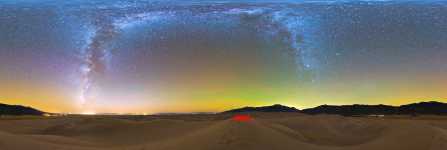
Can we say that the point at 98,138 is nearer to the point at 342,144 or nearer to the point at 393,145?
the point at 342,144

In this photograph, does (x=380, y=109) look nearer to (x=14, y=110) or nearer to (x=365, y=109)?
(x=365, y=109)

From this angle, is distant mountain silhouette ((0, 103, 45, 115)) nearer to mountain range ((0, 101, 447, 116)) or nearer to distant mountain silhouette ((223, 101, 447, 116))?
mountain range ((0, 101, 447, 116))

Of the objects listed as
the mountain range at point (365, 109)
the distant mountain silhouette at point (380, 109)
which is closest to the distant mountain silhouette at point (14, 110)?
the mountain range at point (365, 109)

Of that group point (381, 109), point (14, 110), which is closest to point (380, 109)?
point (381, 109)

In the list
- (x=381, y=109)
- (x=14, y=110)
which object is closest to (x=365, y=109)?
(x=381, y=109)

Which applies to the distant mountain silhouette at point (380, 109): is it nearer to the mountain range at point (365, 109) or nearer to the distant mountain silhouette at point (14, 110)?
the mountain range at point (365, 109)

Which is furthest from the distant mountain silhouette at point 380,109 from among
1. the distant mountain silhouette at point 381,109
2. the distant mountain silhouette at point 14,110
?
the distant mountain silhouette at point 14,110

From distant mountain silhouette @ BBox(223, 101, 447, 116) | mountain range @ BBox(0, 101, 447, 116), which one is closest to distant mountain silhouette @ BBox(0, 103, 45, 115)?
mountain range @ BBox(0, 101, 447, 116)

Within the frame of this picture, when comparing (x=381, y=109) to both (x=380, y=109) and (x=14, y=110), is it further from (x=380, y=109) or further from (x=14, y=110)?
(x=14, y=110)

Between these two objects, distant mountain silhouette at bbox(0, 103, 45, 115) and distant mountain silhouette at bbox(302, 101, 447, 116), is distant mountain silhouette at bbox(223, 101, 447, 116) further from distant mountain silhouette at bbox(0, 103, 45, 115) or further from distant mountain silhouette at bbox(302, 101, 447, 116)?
distant mountain silhouette at bbox(0, 103, 45, 115)

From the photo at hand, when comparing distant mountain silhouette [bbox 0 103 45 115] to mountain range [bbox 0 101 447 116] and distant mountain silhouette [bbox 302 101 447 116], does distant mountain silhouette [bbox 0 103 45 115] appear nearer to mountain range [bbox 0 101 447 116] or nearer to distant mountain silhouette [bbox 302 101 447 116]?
mountain range [bbox 0 101 447 116]

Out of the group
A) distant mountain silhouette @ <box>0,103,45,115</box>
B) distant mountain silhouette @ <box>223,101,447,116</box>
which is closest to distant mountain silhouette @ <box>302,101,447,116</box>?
distant mountain silhouette @ <box>223,101,447,116</box>
